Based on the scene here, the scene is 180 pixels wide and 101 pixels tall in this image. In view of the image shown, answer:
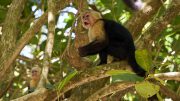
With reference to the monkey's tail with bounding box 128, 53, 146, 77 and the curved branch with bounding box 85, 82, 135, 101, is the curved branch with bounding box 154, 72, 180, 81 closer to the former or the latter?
the curved branch with bounding box 85, 82, 135, 101

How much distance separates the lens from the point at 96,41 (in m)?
4.12

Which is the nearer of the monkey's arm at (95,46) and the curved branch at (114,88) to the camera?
the curved branch at (114,88)

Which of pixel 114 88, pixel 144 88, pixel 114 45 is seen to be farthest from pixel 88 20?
pixel 144 88

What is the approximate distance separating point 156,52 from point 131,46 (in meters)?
0.55

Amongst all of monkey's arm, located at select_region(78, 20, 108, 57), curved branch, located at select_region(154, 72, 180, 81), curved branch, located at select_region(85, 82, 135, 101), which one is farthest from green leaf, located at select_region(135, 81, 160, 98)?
monkey's arm, located at select_region(78, 20, 108, 57)

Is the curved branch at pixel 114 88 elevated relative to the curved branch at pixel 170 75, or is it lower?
lower

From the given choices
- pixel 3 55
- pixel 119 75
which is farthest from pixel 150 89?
pixel 3 55

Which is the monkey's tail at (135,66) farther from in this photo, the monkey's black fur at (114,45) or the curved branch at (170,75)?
the curved branch at (170,75)

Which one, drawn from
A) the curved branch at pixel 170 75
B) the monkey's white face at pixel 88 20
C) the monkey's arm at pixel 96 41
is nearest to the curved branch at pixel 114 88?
the curved branch at pixel 170 75

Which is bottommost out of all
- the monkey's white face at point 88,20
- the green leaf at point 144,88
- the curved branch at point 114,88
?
the curved branch at point 114,88

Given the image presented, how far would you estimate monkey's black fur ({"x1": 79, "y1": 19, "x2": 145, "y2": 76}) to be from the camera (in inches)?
154

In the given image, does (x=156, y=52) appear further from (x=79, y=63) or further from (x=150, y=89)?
(x=150, y=89)

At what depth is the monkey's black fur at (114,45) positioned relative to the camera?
392cm

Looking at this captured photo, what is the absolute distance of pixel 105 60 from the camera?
4164mm
